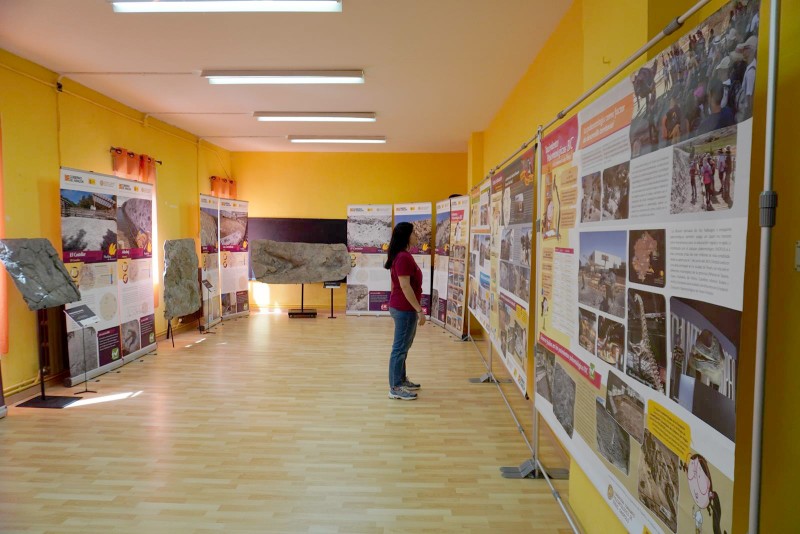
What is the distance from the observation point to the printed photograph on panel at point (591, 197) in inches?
70.4

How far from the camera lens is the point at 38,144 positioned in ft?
15.3

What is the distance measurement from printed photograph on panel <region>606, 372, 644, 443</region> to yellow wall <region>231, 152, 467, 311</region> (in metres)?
7.99

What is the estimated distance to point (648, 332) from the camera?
1415 mm

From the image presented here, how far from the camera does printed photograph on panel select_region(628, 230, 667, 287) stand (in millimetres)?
1332

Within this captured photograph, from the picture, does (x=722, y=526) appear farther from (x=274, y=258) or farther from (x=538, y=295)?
(x=274, y=258)

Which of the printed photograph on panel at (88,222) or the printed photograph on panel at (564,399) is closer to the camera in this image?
the printed photograph on panel at (564,399)

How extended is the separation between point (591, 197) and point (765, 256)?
90 centimetres

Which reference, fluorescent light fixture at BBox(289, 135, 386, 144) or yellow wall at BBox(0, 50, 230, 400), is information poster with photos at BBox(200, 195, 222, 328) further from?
fluorescent light fixture at BBox(289, 135, 386, 144)

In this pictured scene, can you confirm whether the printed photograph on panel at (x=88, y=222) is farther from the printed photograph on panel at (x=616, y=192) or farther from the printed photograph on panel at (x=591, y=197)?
the printed photograph on panel at (x=616, y=192)

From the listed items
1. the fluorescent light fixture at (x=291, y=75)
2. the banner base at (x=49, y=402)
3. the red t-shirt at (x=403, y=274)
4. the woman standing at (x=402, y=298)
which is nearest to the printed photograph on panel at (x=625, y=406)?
the woman standing at (x=402, y=298)

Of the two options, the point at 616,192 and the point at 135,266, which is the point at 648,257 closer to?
the point at 616,192

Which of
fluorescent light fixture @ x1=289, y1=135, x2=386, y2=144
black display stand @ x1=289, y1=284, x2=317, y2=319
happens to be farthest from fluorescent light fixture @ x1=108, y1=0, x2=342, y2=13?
black display stand @ x1=289, y1=284, x2=317, y2=319

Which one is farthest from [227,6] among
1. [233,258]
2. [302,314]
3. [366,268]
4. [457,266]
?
[302,314]

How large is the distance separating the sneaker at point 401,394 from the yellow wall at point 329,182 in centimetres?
530
